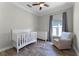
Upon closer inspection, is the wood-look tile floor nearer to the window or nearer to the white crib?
the white crib

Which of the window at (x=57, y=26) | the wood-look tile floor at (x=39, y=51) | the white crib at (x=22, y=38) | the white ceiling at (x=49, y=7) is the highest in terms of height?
the white ceiling at (x=49, y=7)

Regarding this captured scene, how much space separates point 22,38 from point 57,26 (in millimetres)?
596

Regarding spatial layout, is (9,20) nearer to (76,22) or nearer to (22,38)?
(22,38)

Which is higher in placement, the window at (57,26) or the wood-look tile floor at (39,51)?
the window at (57,26)

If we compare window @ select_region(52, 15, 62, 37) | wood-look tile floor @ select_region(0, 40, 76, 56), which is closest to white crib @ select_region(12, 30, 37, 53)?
wood-look tile floor @ select_region(0, 40, 76, 56)

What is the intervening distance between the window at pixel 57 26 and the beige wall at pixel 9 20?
0.34m

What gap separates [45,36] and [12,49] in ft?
1.85

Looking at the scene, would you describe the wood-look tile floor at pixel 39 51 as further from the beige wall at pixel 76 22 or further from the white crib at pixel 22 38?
the beige wall at pixel 76 22

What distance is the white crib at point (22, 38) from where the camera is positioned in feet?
4.20

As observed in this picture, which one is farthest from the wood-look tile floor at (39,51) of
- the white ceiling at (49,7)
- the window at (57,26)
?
the white ceiling at (49,7)

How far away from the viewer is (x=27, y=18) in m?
1.36

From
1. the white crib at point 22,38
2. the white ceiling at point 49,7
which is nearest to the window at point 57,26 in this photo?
the white ceiling at point 49,7

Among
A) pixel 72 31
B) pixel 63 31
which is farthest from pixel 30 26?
pixel 72 31

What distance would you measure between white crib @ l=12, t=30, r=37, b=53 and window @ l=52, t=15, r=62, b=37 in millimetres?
319
